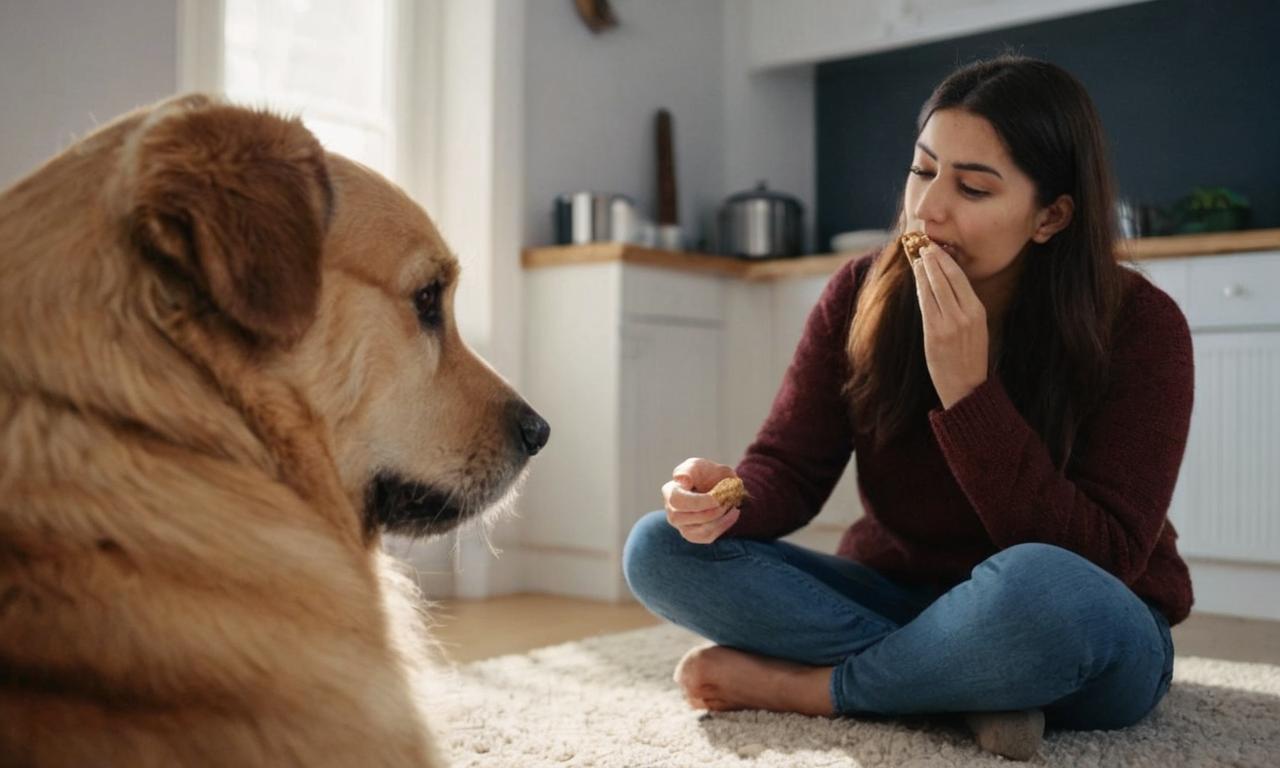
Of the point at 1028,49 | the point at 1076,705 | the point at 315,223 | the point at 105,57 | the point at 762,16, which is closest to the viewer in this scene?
the point at 315,223

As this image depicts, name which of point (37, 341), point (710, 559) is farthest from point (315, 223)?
point (710, 559)

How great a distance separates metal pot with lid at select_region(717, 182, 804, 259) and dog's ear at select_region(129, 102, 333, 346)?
10.3ft

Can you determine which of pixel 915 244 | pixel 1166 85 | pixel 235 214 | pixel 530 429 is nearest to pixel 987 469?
pixel 915 244

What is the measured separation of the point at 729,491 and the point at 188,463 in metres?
0.88

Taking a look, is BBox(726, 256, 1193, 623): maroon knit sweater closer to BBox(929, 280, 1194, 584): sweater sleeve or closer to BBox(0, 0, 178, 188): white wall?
BBox(929, 280, 1194, 584): sweater sleeve

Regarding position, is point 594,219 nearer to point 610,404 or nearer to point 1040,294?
point 610,404

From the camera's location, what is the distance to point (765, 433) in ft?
6.08

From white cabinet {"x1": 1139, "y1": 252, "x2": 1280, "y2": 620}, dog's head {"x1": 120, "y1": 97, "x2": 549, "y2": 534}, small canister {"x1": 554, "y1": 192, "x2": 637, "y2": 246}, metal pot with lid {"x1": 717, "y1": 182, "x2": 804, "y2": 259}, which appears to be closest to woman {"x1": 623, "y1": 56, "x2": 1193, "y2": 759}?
dog's head {"x1": 120, "y1": 97, "x2": 549, "y2": 534}

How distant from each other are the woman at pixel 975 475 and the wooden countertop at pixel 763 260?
1.29m

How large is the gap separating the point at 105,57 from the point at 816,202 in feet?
9.25

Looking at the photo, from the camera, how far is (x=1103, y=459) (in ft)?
5.13

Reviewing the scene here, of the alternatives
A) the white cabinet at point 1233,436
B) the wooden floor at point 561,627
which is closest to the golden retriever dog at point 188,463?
the wooden floor at point 561,627

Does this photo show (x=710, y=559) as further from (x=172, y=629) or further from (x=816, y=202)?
(x=816, y=202)

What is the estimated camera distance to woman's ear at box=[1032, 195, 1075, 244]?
5.49ft
